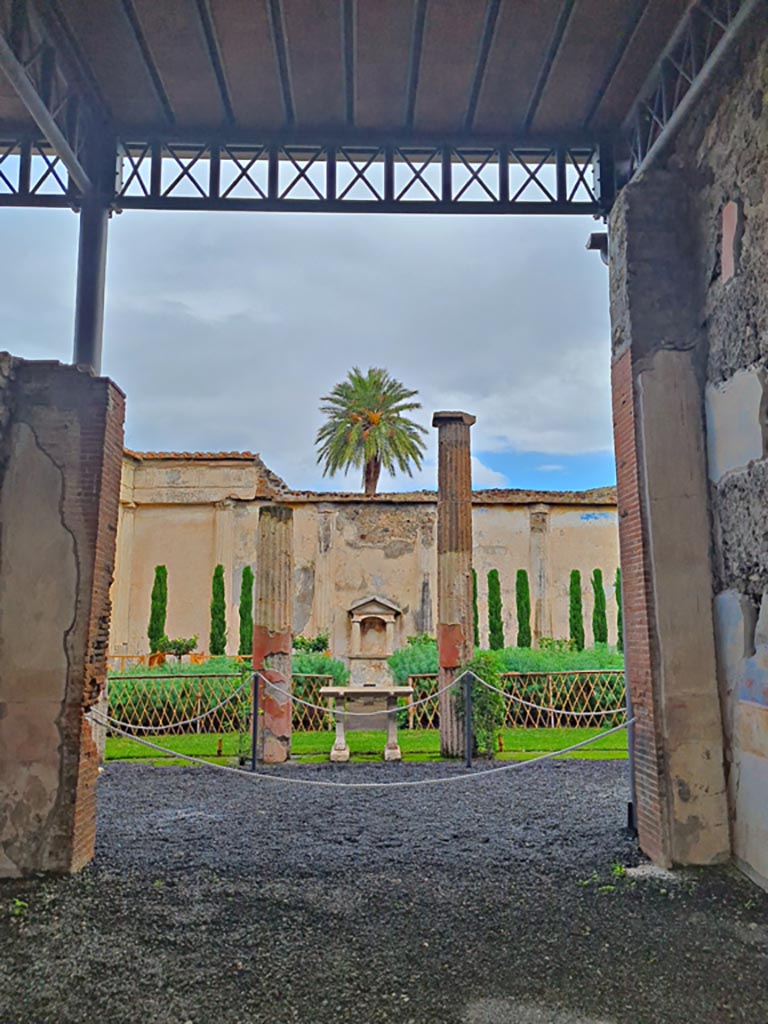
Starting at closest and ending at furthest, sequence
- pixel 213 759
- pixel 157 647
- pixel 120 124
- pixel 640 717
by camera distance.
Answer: pixel 640 717 < pixel 120 124 < pixel 213 759 < pixel 157 647

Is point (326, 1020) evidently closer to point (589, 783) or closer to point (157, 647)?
point (589, 783)

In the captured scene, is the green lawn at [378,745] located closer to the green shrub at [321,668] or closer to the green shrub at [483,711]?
the green shrub at [483,711]

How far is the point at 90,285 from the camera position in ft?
22.3

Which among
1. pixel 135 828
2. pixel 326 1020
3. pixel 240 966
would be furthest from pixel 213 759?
pixel 326 1020

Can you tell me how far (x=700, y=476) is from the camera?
533 centimetres

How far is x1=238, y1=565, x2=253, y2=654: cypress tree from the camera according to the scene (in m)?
21.4

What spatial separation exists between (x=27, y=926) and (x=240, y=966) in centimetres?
139

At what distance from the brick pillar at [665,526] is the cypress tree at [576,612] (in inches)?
692

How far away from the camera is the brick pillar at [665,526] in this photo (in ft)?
16.2

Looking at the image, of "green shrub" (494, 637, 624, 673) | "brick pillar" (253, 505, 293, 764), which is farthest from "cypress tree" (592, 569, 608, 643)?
"brick pillar" (253, 505, 293, 764)

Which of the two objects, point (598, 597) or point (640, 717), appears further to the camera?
point (598, 597)

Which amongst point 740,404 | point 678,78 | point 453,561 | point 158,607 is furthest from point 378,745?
point 158,607

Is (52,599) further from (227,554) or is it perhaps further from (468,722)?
(227,554)

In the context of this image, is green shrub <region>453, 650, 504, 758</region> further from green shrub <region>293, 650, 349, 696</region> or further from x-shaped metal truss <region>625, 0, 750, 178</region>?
x-shaped metal truss <region>625, 0, 750, 178</region>
